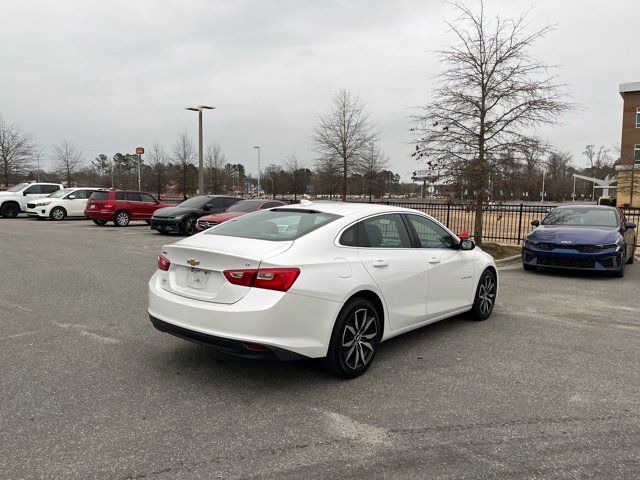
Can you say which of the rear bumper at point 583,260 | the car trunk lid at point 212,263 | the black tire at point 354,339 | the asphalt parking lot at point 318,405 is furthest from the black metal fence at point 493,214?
the car trunk lid at point 212,263

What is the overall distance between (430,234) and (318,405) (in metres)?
2.53

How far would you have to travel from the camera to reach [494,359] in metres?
4.74

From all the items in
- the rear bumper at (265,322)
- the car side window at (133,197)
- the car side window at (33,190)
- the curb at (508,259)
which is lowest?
the curb at (508,259)

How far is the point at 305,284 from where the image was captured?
3.71 meters

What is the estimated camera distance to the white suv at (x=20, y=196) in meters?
24.6

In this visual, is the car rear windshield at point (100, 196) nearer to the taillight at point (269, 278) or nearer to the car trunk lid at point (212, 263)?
the car trunk lid at point (212, 263)

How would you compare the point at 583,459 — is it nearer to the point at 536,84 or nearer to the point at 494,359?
the point at 494,359

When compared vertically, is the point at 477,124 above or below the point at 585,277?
above

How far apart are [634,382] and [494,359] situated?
3.79ft

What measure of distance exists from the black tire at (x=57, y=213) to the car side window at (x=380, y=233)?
75.2 feet

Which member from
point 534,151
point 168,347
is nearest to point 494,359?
point 168,347

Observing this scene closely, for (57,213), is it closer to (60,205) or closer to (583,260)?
(60,205)

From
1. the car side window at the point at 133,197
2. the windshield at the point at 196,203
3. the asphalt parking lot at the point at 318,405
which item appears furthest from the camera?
the car side window at the point at 133,197

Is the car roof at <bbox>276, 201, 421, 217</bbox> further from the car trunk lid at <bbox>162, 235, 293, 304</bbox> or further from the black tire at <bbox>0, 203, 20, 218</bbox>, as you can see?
the black tire at <bbox>0, 203, 20, 218</bbox>
